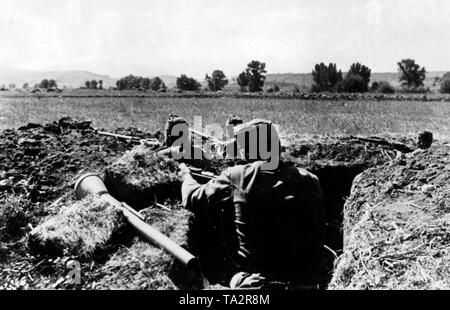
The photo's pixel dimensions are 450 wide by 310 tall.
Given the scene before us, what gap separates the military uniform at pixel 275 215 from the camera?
378 centimetres

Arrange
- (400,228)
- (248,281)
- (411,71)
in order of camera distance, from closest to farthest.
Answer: (248,281)
(400,228)
(411,71)

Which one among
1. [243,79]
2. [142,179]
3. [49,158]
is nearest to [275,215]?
[142,179]

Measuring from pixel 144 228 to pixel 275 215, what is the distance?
193 centimetres

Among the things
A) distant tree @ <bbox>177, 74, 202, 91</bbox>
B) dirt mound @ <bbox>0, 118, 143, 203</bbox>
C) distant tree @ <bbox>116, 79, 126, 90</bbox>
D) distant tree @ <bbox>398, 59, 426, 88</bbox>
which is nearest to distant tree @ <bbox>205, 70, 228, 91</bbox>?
distant tree @ <bbox>177, 74, 202, 91</bbox>

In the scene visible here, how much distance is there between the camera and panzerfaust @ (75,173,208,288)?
4.41 metres

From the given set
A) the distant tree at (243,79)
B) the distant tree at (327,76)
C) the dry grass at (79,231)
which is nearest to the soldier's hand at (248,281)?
the dry grass at (79,231)

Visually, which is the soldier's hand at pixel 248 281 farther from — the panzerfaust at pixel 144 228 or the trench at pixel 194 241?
the trench at pixel 194 241

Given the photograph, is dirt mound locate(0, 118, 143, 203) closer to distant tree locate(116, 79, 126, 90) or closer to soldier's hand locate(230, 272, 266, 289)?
soldier's hand locate(230, 272, 266, 289)

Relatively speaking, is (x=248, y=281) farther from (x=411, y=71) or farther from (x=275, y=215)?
(x=411, y=71)

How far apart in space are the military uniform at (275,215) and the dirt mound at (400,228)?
561 millimetres

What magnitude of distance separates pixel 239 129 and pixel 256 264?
1191 mm

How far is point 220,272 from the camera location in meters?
6.11

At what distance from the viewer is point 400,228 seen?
4902 millimetres

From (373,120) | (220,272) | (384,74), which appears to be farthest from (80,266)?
(384,74)
